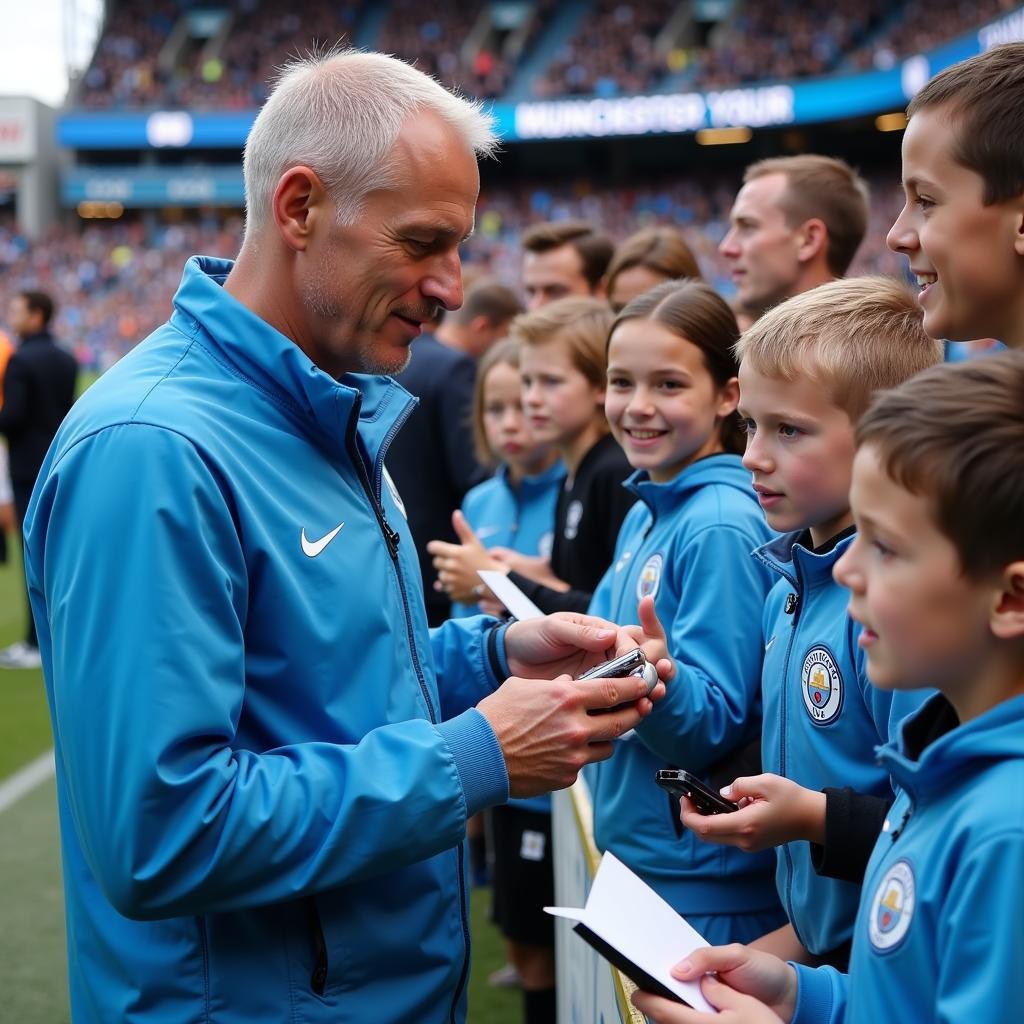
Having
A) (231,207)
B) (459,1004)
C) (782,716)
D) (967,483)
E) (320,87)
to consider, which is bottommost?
(459,1004)

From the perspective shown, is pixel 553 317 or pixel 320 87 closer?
pixel 320 87

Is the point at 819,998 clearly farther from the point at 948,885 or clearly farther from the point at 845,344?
the point at 845,344

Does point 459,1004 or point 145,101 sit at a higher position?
point 145,101

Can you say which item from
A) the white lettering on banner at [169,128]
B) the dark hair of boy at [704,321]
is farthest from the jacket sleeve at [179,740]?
the white lettering on banner at [169,128]

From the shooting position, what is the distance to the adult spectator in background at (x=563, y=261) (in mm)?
5090

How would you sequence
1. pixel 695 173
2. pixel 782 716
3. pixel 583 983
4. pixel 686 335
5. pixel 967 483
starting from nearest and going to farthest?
pixel 967 483 → pixel 782 716 → pixel 583 983 → pixel 686 335 → pixel 695 173

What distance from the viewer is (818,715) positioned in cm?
197

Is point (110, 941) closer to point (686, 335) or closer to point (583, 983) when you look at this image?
point (583, 983)

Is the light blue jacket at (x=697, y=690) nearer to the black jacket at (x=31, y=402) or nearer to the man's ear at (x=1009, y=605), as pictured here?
the man's ear at (x=1009, y=605)

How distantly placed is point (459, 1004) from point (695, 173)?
116ft

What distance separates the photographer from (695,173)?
3538 centimetres

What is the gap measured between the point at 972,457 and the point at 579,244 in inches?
158

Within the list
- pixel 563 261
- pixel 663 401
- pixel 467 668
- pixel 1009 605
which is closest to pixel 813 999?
pixel 1009 605

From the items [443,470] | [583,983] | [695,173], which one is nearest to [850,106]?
[695,173]
